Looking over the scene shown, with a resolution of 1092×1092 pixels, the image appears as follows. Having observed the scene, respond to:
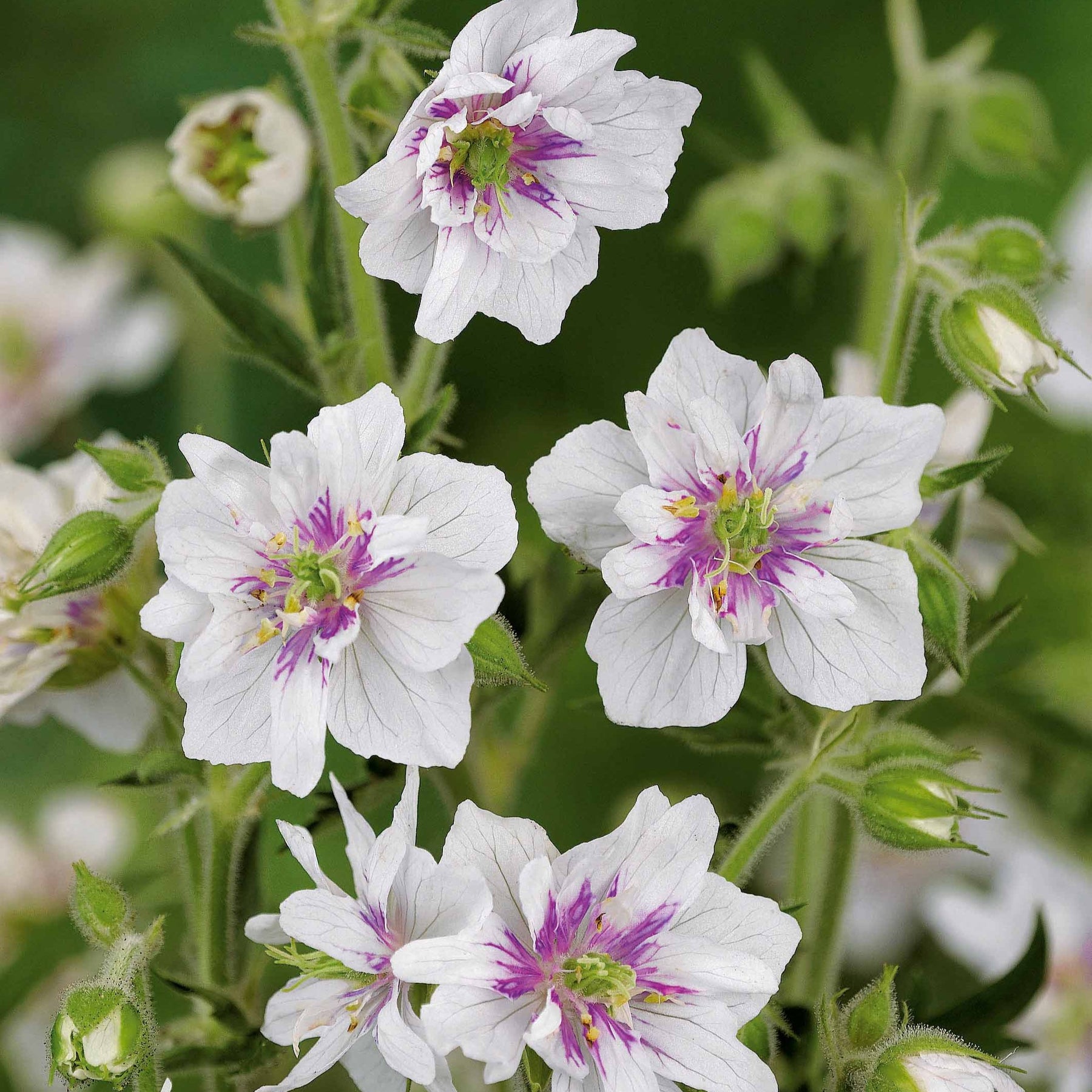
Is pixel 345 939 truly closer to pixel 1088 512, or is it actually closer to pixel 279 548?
pixel 279 548

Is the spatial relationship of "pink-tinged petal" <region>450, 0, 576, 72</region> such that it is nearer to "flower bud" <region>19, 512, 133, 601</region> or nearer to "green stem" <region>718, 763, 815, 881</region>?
"flower bud" <region>19, 512, 133, 601</region>

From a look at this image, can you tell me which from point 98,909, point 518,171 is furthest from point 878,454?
point 98,909

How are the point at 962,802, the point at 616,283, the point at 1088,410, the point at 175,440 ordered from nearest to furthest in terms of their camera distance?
1. the point at 962,802
2. the point at 1088,410
3. the point at 616,283
4. the point at 175,440

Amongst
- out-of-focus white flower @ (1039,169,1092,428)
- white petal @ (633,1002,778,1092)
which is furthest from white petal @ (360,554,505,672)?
out-of-focus white flower @ (1039,169,1092,428)

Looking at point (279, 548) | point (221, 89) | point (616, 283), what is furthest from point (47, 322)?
point (279, 548)

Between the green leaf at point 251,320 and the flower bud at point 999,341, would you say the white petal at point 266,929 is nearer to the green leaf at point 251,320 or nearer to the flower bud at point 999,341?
the green leaf at point 251,320
